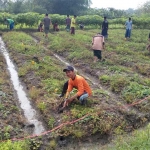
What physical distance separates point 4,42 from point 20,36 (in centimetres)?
133

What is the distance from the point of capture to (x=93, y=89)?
9484 millimetres

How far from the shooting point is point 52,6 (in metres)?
41.3

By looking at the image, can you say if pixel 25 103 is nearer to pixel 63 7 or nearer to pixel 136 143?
pixel 136 143

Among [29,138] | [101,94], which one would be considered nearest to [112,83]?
[101,94]

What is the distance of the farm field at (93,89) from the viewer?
6.77m

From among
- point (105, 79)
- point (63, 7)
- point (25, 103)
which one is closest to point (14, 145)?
point (25, 103)

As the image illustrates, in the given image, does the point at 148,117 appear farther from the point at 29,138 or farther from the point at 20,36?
the point at 20,36

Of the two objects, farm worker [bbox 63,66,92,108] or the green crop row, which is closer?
farm worker [bbox 63,66,92,108]

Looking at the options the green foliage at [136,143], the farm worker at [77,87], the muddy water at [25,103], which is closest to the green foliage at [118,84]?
the farm worker at [77,87]

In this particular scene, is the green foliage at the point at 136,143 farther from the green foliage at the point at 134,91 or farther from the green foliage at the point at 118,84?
the green foliage at the point at 118,84

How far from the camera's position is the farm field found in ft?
22.2

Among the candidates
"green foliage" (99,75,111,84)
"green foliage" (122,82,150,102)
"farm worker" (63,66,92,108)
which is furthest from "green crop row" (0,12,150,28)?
"farm worker" (63,66,92,108)

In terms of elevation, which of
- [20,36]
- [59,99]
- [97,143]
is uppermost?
[20,36]

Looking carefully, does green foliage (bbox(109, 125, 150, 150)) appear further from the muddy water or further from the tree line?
the tree line
